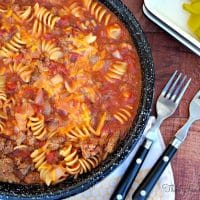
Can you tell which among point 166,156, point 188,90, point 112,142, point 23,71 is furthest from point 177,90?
point 23,71

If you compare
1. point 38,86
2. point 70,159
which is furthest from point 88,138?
point 38,86

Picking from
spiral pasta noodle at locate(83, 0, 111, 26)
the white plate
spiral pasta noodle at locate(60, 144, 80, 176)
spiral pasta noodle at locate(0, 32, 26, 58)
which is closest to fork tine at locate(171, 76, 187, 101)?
the white plate

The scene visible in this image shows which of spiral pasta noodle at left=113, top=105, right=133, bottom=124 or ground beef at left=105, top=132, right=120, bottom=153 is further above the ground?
spiral pasta noodle at left=113, top=105, right=133, bottom=124

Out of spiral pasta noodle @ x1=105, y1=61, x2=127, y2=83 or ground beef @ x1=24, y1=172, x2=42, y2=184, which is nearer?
ground beef @ x1=24, y1=172, x2=42, y2=184

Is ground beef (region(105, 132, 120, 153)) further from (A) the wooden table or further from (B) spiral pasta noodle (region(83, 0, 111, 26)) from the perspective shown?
(B) spiral pasta noodle (region(83, 0, 111, 26))

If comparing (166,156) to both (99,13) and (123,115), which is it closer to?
(123,115)

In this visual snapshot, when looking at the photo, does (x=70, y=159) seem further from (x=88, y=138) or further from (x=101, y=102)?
(x=101, y=102)
